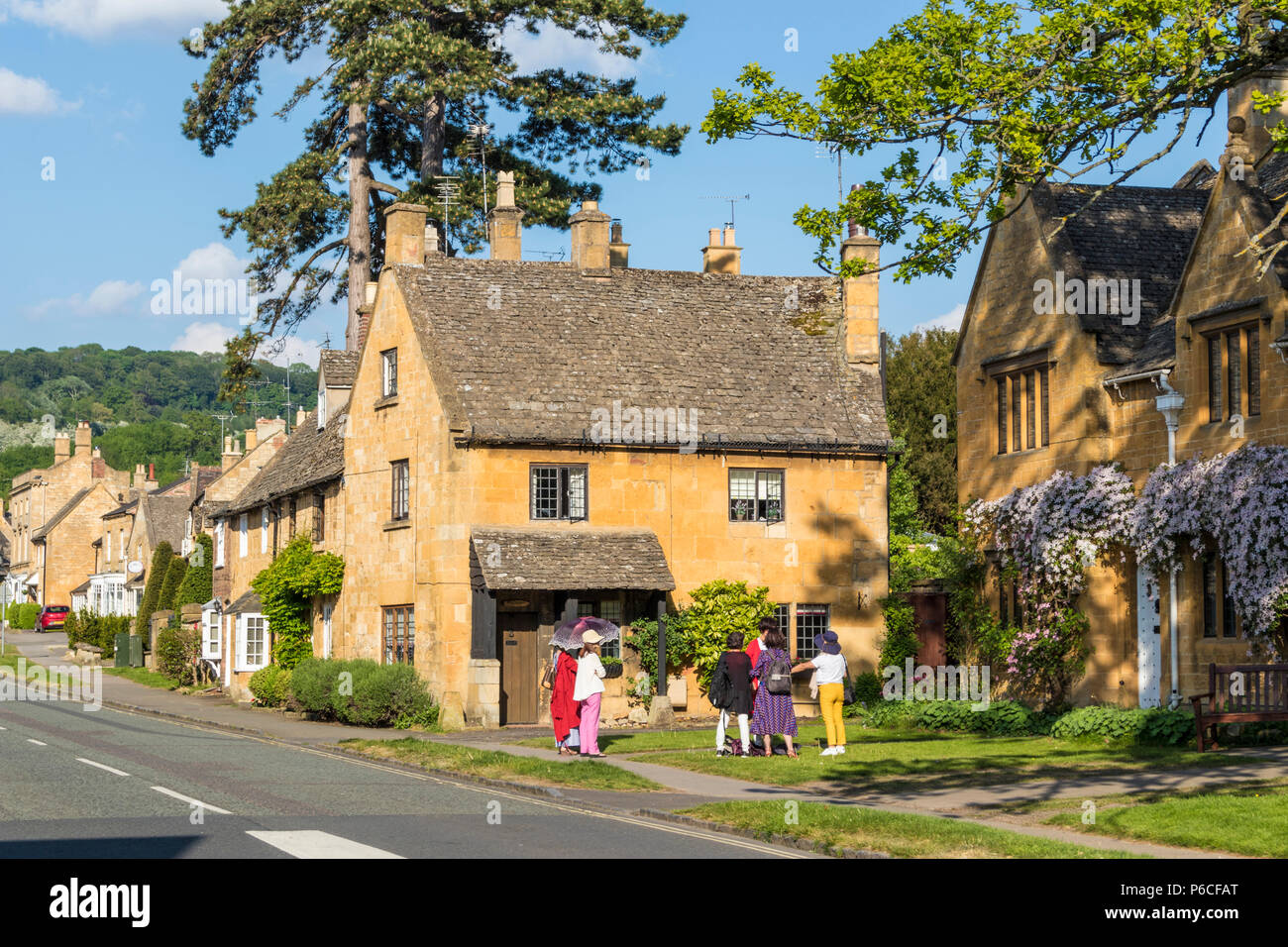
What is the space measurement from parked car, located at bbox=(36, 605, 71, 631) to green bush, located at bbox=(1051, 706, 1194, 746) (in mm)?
76073

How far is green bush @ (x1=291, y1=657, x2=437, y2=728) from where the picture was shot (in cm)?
3128

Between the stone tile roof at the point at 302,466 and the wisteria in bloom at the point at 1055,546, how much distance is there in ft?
54.0

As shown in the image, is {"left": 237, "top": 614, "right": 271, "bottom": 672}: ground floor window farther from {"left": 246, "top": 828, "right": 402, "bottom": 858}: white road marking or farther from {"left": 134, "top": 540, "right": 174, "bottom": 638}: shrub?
{"left": 246, "top": 828, "right": 402, "bottom": 858}: white road marking

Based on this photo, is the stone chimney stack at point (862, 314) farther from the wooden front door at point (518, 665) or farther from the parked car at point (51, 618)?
the parked car at point (51, 618)

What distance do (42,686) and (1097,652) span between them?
1277 inches

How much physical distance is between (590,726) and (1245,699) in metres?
9.66

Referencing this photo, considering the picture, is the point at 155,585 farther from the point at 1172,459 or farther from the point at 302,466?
the point at 1172,459

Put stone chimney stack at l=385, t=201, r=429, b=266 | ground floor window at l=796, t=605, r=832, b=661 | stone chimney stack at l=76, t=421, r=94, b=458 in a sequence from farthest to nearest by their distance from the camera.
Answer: stone chimney stack at l=76, t=421, r=94, b=458, stone chimney stack at l=385, t=201, r=429, b=266, ground floor window at l=796, t=605, r=832, b=661

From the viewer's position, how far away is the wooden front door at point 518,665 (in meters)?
31.8

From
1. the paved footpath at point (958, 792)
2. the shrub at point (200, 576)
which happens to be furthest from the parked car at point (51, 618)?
the paved footpath at point (958, 792)

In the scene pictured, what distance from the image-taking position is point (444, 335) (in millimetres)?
33344

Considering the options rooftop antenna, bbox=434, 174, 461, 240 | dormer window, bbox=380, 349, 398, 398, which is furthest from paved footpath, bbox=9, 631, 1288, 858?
rooftop antenna, bbox=434, 174, 461, 240

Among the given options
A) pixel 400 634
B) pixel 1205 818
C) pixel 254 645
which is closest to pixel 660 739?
pixel 400 634
